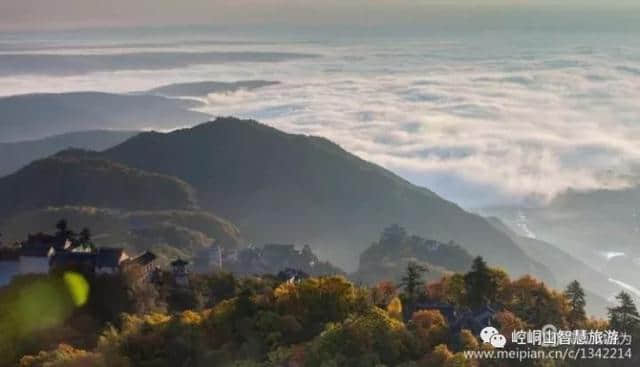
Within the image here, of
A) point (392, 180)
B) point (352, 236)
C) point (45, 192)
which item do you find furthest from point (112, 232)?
point (392, 180)

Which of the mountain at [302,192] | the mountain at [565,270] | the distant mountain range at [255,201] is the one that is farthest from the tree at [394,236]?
the mountain at [565,270]

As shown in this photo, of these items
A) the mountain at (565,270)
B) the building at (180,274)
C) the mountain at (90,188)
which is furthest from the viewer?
the mountain at (565,270)

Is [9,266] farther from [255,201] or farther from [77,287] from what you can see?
[255,201]

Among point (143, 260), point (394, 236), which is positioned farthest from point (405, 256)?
point (143, 260)

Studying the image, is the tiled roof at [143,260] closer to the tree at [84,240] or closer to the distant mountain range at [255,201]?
the tree at [84,240]

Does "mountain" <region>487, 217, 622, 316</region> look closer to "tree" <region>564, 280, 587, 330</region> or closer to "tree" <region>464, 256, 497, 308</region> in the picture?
"tree" <region>564, 280, 587, 330</region>

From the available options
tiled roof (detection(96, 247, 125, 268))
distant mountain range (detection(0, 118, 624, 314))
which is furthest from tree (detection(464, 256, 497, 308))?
distant mountain range (detection(0, 118, 624, 314))

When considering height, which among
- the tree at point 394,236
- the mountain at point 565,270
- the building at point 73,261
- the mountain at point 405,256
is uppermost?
the building at point 73,261
